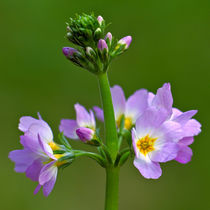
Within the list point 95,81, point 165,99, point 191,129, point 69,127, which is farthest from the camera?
point 95,81

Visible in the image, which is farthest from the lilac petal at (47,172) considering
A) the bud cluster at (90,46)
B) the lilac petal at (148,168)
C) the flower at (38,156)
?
the bud cluster at (90,46)

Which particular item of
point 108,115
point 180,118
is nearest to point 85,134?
point 108,115

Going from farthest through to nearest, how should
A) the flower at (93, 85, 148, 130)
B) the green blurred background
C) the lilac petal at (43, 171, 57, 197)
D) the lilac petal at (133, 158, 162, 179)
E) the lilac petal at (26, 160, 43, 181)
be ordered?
the green blurred background
the flower at (93, 85, 148, 130)
the lilac petal at (26, 160, 43, 181)
the lilac petal at (43, 171, 57, 197)
the lilac petal at (133, 158, 162, 179)

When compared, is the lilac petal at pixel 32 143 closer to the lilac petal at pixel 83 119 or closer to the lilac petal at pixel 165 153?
the lilac petal at pixel 83 119

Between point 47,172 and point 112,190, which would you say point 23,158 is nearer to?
point 47,172

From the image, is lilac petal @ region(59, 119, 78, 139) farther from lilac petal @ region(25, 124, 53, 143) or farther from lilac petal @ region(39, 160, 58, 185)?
lilac petal @ region(39, 160, 58, 185)

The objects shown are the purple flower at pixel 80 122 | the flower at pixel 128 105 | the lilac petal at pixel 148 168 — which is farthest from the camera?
the flower at pixel 128 105

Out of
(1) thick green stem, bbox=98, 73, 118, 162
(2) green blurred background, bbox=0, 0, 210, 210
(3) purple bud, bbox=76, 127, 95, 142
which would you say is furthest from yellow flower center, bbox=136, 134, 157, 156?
(2) green blurred background, bbox=0, 0, 210, 210
